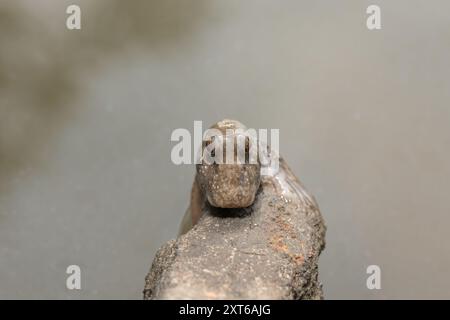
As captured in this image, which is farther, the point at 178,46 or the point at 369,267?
the point at 178,46

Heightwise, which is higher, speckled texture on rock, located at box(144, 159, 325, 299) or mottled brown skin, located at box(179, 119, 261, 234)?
mottled brown skin, located at box(179, 119, 261, 234)

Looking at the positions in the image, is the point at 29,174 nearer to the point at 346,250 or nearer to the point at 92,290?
the point at 92,290

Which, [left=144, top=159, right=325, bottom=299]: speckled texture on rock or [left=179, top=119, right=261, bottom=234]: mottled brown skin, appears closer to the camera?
[left=144, top=159, right=325, bottom=299]: speckled texture on rock

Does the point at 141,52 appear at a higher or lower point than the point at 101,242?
higher

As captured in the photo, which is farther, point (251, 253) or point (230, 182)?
point (230, 182)

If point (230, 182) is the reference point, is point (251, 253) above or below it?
below

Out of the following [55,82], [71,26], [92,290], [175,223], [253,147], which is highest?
[71,26]
